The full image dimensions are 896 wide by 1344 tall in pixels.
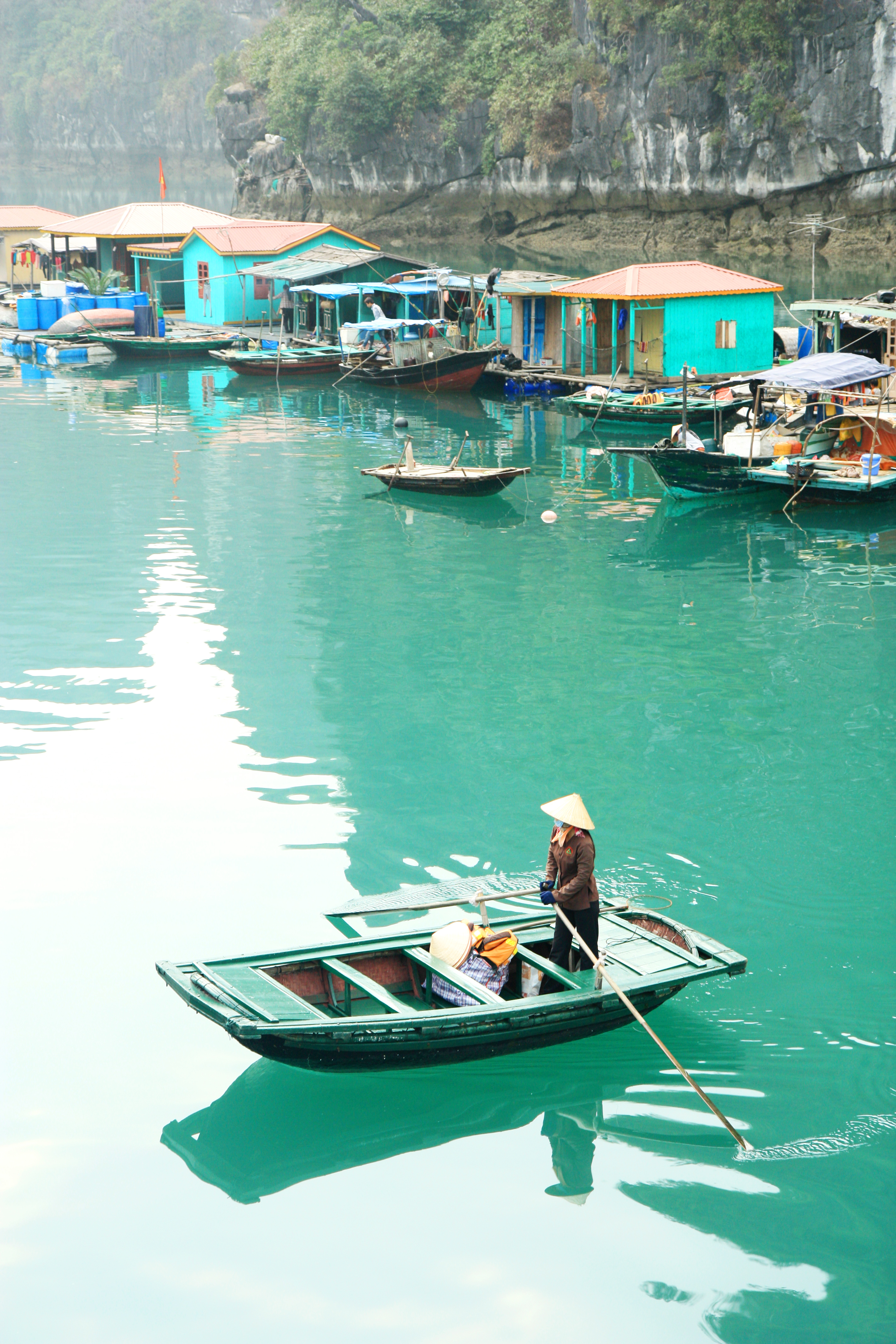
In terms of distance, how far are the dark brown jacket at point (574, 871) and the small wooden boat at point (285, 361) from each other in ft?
97.8

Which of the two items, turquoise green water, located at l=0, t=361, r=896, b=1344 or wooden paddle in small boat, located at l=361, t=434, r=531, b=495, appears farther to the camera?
wooden paddle in small boat, located at l=361, t=434, r=531, b=495

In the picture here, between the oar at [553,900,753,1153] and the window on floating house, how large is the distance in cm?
2485

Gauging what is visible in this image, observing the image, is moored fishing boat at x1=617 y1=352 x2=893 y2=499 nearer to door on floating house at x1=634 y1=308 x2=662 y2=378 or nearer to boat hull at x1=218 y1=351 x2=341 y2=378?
door on floating house at x1=634 y1=308 x2=662 y2=378

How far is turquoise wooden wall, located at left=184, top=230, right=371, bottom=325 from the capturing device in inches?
1671

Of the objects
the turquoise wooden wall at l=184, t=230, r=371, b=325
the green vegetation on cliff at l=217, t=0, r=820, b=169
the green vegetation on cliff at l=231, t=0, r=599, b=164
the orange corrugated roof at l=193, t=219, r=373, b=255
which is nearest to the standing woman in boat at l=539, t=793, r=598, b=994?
the turquoise wooden wall at l=184, t=230, r=371, b=325

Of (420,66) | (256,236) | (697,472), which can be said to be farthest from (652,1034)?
(420,66)

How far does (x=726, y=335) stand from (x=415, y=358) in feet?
27.3

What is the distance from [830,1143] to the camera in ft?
24.1

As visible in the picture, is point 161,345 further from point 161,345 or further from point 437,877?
point 437,877

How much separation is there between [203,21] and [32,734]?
5202 inches

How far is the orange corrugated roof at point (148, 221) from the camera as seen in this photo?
153 ft

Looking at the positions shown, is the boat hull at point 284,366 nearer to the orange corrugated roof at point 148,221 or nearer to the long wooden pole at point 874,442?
the orange corrugated roof at point 148,221

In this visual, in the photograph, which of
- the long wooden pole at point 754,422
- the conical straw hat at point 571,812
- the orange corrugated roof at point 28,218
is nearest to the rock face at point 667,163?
the orange corrugated roof at point 28,218

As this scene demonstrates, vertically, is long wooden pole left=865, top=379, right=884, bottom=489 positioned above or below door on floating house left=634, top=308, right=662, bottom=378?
below
